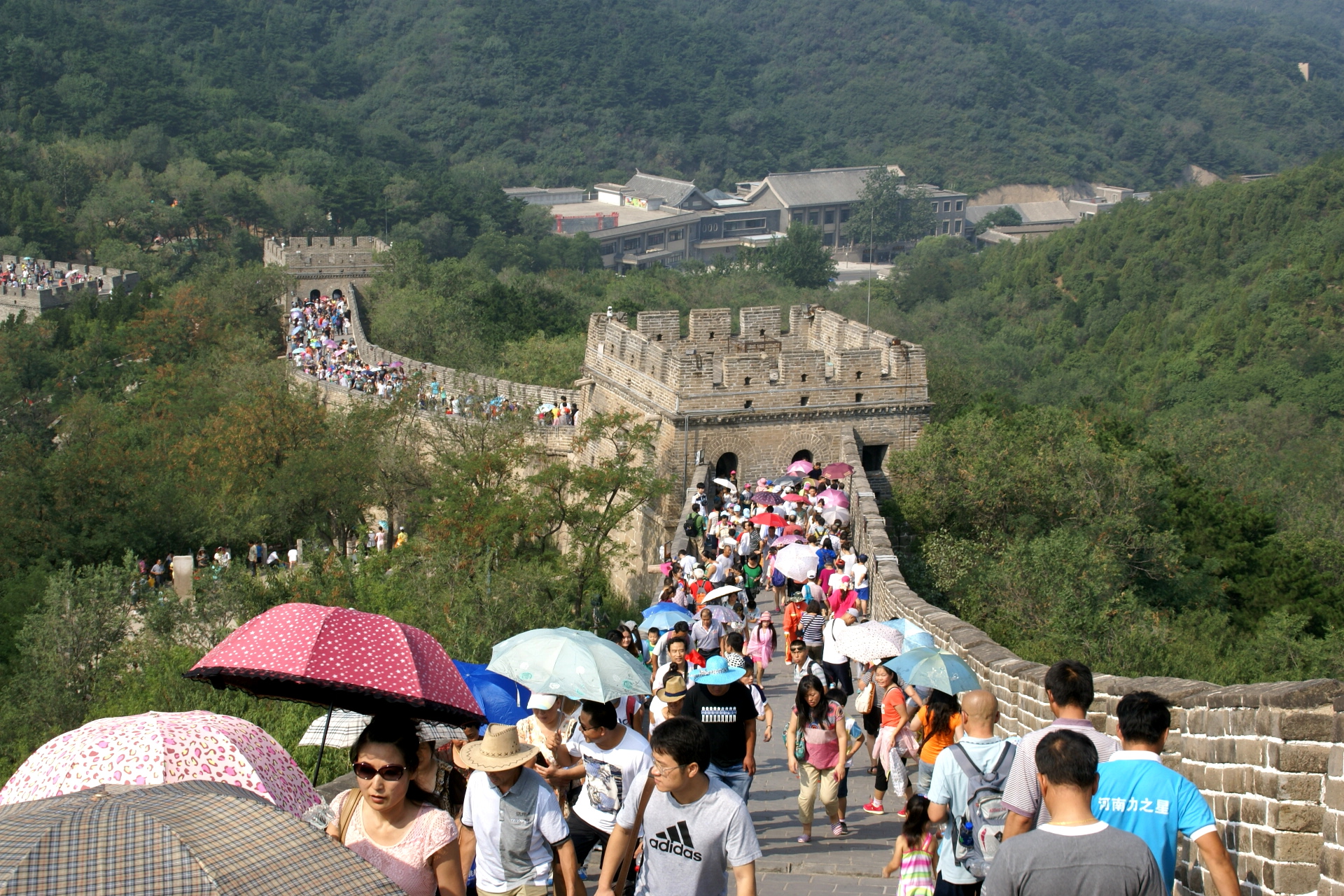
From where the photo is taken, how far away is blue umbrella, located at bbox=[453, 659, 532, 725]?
911 centimetres

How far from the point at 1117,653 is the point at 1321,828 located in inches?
Answer: 502

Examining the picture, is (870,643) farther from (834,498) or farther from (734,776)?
(834,498)

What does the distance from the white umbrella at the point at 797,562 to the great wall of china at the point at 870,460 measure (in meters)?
0.72

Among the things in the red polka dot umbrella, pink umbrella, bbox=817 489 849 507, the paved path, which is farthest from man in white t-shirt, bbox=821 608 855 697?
pink umbrella, bbox=817 489 849 507

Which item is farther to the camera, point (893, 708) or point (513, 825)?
point (893, 708)

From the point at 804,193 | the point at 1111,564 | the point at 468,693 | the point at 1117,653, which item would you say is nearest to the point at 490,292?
the point at 1111,564

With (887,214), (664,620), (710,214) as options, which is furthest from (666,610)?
(887,214)

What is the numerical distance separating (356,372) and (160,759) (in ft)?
112

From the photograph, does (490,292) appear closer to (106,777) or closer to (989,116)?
(106,777)

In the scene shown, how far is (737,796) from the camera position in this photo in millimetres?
6184

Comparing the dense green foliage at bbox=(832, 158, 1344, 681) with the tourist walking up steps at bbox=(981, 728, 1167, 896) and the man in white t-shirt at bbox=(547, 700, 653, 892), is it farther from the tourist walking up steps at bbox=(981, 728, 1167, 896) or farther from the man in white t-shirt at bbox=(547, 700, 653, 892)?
the tourist walking up steps at bbox=(981, 728, 1167, 896)

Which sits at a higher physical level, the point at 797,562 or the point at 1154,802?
the point at 1154,802

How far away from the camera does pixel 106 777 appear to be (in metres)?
6.75

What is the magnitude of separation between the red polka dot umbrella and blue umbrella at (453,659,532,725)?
66.9 inches
